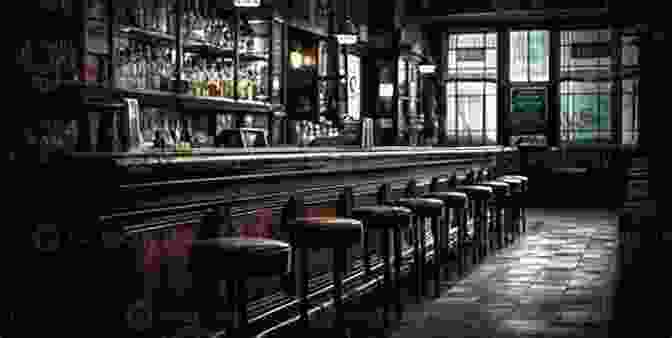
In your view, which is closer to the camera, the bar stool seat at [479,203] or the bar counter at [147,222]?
the bar counter at [147,222]

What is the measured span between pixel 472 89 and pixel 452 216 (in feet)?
21.2

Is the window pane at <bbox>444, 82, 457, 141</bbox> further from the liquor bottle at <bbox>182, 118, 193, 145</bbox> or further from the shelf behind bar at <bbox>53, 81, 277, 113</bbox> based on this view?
the liquor bottle at <bbox>182, 118, 193, 145</bbox>

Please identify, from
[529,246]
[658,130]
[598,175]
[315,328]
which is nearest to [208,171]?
[315,328]

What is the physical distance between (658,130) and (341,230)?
195cm

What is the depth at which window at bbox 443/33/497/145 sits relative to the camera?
15.5m

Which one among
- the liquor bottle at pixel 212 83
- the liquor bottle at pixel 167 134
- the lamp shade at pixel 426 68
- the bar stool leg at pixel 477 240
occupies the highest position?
the lamp shade at pixel 426 68

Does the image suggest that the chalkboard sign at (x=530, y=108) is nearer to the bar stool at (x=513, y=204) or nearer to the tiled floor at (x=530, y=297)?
the bar stool at (x=513, y=204)

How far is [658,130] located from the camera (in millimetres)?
4793

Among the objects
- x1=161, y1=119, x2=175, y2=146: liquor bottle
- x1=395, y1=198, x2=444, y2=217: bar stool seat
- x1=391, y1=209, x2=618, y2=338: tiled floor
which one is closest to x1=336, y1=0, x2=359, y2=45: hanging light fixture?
x1=391, y1=209, x2=618, y2=338: tiled floor

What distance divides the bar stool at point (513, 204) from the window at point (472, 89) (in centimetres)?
514

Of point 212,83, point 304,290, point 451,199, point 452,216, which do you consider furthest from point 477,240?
point 304,290

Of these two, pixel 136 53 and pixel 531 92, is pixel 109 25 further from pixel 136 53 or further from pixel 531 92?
pixel 531 92

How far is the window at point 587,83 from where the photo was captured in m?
15.1

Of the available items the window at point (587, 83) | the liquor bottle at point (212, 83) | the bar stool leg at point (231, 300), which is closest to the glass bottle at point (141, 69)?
the liquor bottle at point (212, 83)
